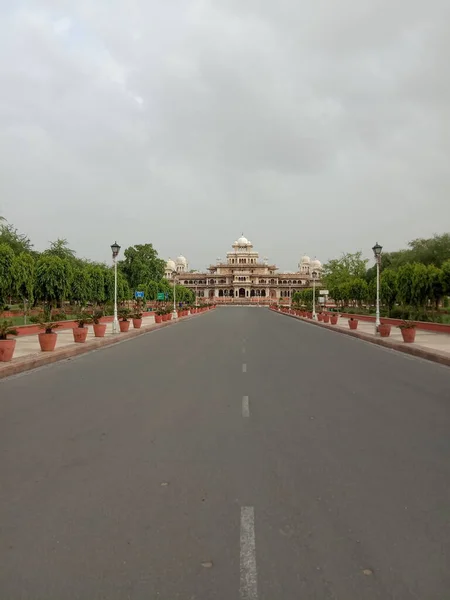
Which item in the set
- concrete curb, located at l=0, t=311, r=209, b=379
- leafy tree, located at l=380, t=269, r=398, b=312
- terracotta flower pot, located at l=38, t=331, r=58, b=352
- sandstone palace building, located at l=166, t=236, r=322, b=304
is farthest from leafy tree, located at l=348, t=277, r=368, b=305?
sandstone palace building, located at l=166, t=236, r=322, b=304

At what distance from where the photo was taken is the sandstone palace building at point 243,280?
174 m

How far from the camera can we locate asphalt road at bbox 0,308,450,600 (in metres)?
3.40

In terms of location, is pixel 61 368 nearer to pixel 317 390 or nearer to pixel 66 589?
pixel 317 390

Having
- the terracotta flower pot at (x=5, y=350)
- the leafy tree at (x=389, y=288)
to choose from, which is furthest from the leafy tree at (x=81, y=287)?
the terracotta flower pot at (x=5, y=350)

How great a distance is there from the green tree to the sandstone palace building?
202 ft

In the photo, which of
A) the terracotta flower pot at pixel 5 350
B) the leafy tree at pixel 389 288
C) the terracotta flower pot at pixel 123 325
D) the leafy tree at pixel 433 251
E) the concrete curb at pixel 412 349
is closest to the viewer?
the terracotta flower pot at pixel 5 350

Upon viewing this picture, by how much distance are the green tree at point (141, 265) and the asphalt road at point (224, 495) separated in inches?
3686

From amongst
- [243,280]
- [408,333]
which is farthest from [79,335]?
[243,280]

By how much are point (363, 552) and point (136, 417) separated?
5.00 metres

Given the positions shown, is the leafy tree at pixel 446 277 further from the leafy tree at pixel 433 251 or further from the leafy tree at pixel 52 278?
the leafy tree at pixel 433 251

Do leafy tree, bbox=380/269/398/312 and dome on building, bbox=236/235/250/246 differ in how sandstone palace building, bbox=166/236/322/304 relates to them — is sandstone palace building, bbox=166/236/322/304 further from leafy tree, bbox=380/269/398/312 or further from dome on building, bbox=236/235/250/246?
leafy tree, bbox=380/269/398/312

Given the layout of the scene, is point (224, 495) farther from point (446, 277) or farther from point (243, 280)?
point (243, 280)

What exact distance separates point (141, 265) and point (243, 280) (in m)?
75.1

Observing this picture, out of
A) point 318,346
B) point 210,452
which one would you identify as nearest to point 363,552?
point 210,452
